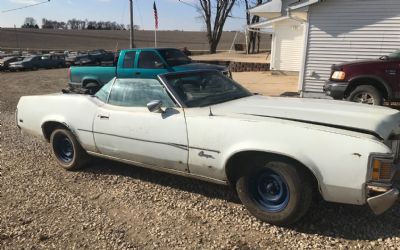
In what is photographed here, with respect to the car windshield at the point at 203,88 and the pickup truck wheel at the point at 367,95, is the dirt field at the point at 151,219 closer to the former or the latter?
the car windshield at the point at 203,88

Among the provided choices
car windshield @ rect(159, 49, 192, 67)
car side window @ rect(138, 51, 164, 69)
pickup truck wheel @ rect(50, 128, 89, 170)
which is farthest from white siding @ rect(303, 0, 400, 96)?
pickup truck wheel @ rect(50, 128, 89, 170)

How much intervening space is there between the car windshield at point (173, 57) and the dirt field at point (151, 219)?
657cm

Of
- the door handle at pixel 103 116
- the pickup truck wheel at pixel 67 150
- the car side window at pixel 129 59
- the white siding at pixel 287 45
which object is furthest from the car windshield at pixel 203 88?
the white siding at pixel 287 45

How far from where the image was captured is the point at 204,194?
4520mm

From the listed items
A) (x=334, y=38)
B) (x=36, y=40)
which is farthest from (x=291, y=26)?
(x=36, y=40)

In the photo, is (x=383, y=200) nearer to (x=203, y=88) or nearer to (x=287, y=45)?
(x=203, y=88)

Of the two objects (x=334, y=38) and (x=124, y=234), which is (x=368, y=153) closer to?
(x=124, y=234)

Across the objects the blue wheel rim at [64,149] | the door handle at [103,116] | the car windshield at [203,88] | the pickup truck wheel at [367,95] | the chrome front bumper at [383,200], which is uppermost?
the car windshield at [203,88]

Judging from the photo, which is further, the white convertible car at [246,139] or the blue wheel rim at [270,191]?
the blue wheel rim at [270,191]

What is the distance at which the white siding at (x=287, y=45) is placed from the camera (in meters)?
19.7

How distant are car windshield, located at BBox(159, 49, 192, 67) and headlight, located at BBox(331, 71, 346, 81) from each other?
4397 millimetres

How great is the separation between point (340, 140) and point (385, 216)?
1.11 metres

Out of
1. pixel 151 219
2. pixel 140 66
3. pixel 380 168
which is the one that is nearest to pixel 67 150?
pixel 151 219

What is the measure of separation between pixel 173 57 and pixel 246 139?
8.43 meters
